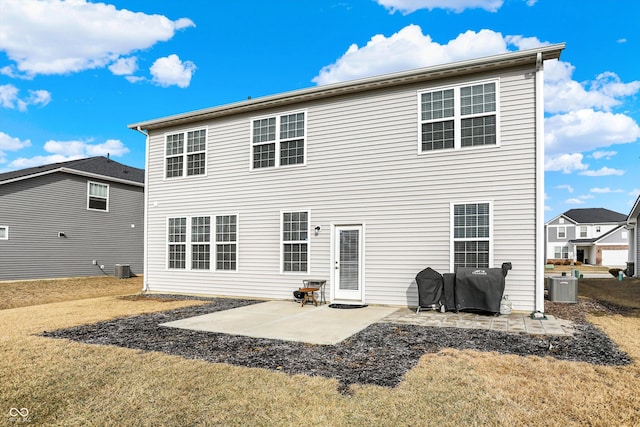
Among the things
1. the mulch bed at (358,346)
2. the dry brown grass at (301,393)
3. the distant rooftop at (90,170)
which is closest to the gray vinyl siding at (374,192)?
the mulch bed at (358,346)

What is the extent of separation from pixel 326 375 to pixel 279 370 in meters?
0.60

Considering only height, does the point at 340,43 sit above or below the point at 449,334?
above

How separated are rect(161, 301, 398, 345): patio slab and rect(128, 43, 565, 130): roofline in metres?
5.61

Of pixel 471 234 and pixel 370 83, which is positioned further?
pixel 370 83

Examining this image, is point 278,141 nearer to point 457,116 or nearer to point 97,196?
point 457,116

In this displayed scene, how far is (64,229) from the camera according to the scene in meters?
18.7

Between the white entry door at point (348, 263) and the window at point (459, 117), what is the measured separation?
2.82m

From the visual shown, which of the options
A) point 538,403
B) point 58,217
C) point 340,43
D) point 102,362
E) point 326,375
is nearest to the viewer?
point 538,403

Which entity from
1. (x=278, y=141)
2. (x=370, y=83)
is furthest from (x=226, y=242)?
(x=370, y=83)

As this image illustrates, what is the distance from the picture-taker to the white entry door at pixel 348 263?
32.5ft

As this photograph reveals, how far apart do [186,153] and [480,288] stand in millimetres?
9842

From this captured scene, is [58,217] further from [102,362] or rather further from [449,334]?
[449,334]

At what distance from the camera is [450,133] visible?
357 inches

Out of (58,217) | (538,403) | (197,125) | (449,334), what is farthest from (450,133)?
(58,217)
